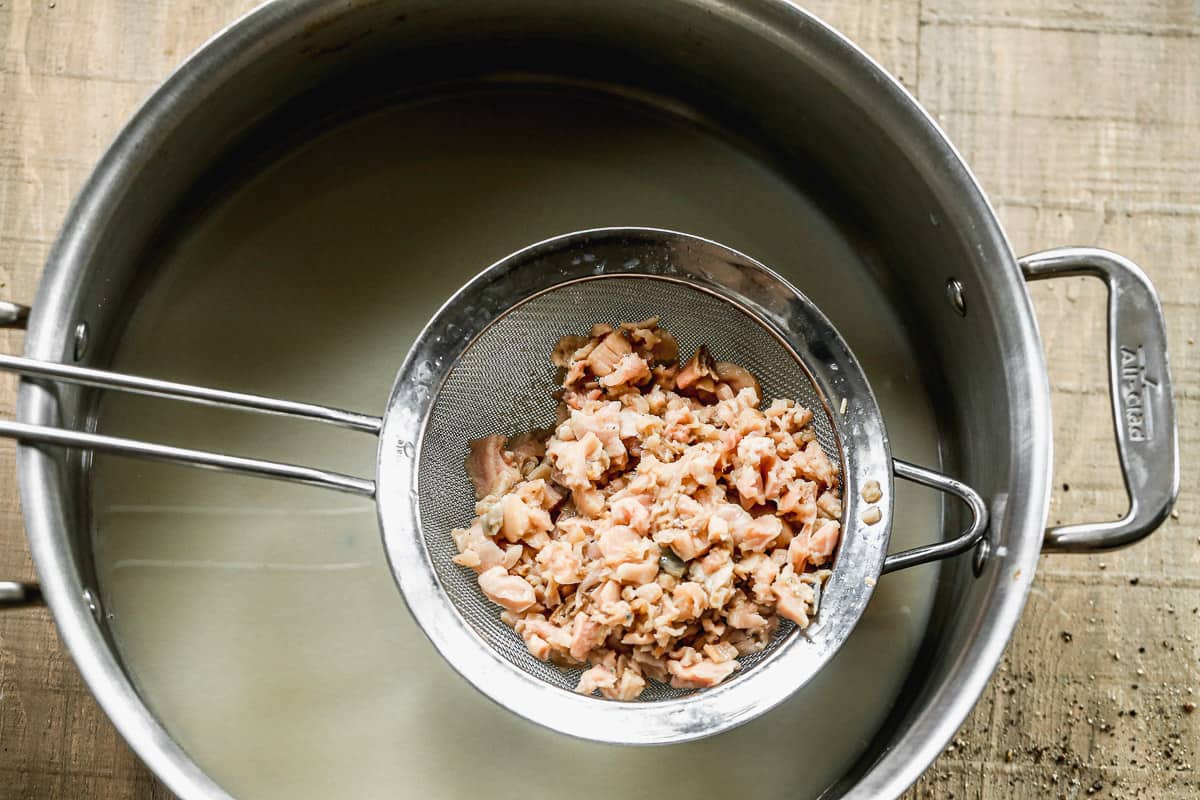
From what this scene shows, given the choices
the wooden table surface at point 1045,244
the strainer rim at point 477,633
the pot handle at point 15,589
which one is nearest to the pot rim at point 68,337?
the pot handle at point 15,589

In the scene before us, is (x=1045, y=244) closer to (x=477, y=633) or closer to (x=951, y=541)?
(x=951, y=541)

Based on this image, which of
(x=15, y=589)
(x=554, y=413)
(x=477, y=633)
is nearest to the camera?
(x=15, y=589)

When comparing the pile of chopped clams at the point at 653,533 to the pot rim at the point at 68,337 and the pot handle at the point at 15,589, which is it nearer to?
the pot rim at the point at 68,337

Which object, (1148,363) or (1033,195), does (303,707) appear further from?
(1033,195)

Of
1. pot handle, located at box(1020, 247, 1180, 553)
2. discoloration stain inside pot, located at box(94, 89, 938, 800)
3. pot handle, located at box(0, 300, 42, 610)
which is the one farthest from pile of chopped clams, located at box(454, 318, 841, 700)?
pot handle, located at box(0, 300, 42, 610)

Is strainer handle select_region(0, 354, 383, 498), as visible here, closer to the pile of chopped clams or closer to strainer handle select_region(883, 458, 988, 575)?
the pile of chopped clams

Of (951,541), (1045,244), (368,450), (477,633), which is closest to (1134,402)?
(951,541)
